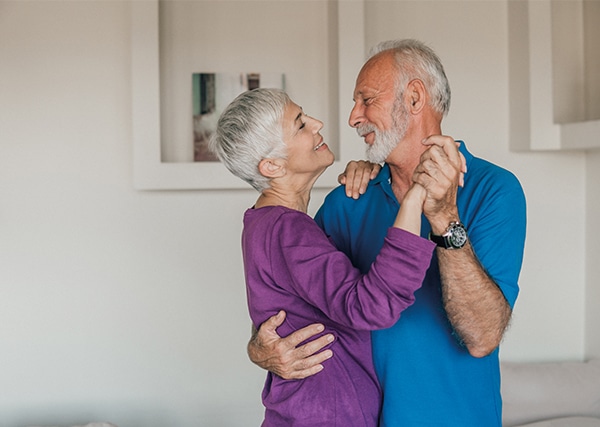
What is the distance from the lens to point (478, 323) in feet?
5.34

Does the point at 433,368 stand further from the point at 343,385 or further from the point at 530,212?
the point at 530,212

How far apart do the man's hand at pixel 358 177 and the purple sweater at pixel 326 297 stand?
13.7 inches

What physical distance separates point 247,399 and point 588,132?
1700 mm

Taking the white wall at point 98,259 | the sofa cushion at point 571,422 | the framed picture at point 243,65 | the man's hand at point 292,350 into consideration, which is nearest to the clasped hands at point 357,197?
the man's hand at point 292,350

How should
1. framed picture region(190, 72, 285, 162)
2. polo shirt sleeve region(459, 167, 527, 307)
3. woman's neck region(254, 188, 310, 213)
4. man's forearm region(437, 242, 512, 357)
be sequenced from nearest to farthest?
man's forearm region(437, 242, 512, 357) → polo shirt sleeve region(459, 167, 527, 307) → woman's neck region(254, 188, 310, 213) → framed picture region(190, 72, 285, 162)

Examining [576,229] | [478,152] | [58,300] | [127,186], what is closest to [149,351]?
[58,300]

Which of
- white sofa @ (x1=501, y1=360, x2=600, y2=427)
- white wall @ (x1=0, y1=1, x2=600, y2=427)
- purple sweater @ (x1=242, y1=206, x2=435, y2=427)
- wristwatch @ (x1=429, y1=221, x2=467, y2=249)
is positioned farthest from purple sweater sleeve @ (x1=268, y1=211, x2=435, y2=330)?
white sofa @ (x1=501, y1=360, x2=600, y2=427)

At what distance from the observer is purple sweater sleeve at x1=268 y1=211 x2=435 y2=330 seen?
146 centimetres

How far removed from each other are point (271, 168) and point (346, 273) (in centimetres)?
35

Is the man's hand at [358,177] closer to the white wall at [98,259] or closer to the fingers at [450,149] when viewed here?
the fingers at [450,149]

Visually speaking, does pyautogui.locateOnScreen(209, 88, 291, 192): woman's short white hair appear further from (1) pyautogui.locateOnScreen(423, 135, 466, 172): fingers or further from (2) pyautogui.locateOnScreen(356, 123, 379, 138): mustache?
(1) pyautogui.locateOnScreen(423, 135, 466, 172): fingers

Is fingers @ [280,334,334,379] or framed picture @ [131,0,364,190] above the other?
framed picture @ [131,0,364,190]

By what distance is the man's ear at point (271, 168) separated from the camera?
1.78 m

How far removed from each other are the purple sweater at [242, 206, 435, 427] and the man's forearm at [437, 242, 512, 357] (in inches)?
5.3
